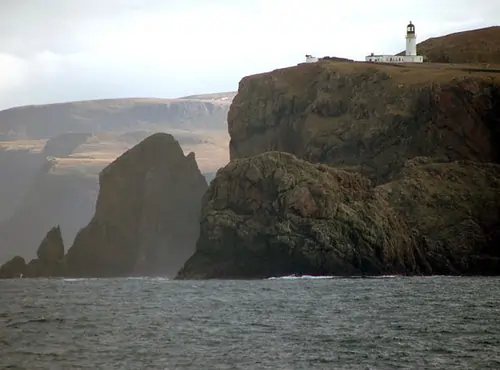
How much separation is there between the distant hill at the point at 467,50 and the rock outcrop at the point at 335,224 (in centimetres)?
5566

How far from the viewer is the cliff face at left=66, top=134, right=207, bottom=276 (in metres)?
152

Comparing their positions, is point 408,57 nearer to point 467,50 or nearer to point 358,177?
point 467,50

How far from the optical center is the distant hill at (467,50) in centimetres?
18325

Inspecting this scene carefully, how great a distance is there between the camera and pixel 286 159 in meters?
124

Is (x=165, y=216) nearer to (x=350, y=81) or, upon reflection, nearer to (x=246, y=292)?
(x=350, y=81)

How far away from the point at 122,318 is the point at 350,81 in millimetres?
90867

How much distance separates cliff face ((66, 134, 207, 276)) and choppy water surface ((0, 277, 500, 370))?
2072 inches

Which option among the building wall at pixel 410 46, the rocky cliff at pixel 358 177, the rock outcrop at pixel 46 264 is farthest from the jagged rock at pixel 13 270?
the building wall at pixel 410 46

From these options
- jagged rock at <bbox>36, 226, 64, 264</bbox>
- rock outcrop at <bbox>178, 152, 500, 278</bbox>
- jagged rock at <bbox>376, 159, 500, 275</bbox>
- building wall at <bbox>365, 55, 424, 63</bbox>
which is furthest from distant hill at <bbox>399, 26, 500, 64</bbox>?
jagged rock at <bbox>36, 226, 64, 264</bbox>

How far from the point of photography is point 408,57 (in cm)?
17688

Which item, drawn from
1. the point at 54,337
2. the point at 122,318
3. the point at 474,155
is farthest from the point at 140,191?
the point at 54,337

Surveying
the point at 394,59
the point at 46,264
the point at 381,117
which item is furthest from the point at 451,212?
the point at 46,264

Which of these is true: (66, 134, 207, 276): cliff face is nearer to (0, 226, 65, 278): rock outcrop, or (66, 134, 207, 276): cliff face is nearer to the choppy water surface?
(0, 226, 65, 278): rock outcrop

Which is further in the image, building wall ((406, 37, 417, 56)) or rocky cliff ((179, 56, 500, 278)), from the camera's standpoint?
building wall ((406, 37, 417, 56))
